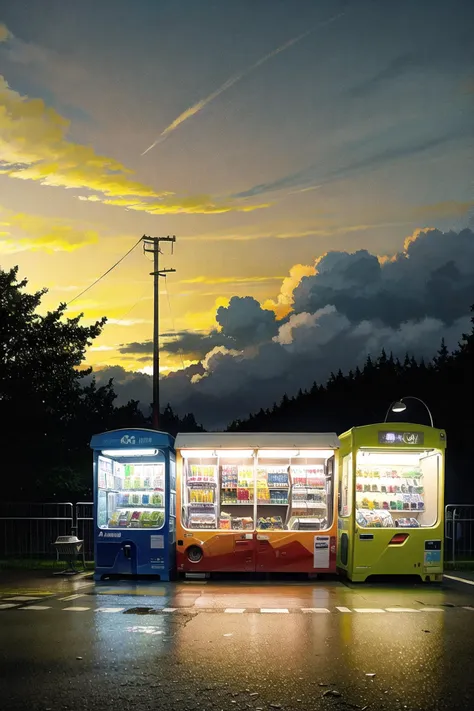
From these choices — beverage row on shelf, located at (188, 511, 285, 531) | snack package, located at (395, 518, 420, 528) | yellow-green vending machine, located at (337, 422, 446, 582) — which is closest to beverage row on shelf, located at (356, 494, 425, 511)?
yellow-green vending machine, located at (337, 422, 446, 582)

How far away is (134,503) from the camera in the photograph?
1919 centimetres

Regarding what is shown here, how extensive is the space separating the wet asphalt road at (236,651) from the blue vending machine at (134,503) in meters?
2.33

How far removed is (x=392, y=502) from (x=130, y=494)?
5863mm

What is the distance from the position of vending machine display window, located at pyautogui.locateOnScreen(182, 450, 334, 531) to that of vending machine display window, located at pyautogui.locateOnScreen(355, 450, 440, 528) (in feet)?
2.85

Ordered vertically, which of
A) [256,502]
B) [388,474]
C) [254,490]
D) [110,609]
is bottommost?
[110,609]

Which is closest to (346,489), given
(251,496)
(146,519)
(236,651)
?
(251,496)

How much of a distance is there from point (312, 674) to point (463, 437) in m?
44.7

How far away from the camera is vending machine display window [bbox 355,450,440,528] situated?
58.9ft

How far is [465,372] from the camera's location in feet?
185

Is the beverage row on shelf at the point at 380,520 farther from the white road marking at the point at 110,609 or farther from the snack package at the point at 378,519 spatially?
the white road marking at the point at 110,609

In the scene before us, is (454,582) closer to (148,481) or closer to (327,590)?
(327,590)

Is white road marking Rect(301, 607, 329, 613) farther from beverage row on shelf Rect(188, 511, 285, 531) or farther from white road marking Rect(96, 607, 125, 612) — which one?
beverage row on shelf Rect(188, 511, 285, 531)

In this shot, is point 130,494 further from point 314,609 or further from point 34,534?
point 314,609

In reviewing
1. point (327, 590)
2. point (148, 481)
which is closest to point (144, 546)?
point (148, 481)
